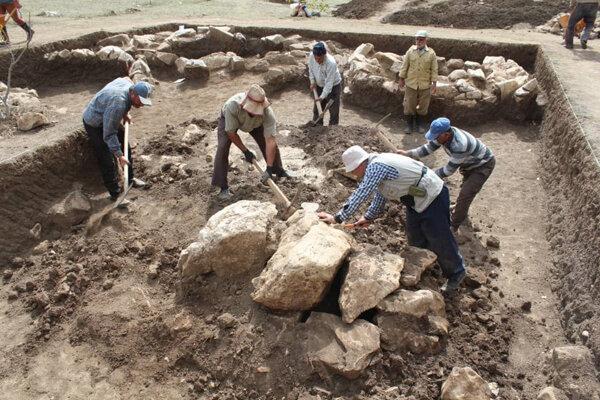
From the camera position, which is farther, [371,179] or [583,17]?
[583,17]

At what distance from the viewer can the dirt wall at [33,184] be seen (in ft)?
19.8

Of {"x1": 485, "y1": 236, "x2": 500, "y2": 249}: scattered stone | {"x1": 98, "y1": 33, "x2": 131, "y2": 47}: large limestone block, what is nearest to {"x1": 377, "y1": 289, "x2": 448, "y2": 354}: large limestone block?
{"x1": 485, "y1": 236, "x2": 500, "y2": 249}: scattered stone

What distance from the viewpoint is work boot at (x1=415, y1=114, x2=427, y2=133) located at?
899 centimetres

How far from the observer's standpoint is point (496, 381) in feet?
13.8

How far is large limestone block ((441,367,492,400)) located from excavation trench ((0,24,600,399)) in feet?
0.67

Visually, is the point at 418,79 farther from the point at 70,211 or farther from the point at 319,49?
the point at 70,211

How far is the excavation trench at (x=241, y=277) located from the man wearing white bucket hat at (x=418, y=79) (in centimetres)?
52

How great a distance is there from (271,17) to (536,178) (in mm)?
9693

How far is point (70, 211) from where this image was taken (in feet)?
21.1

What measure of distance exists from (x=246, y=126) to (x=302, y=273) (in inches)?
108

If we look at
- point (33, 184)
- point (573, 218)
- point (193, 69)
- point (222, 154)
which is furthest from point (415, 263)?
point (193, 69)

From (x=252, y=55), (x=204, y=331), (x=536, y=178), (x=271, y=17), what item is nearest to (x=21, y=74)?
(x=252, y=55)

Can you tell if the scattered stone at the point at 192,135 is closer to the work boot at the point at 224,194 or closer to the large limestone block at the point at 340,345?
the work boot at the point at 224,194

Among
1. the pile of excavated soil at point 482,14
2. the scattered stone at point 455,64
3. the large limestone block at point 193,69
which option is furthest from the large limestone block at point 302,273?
the pile of excavated soil at point 482,14
